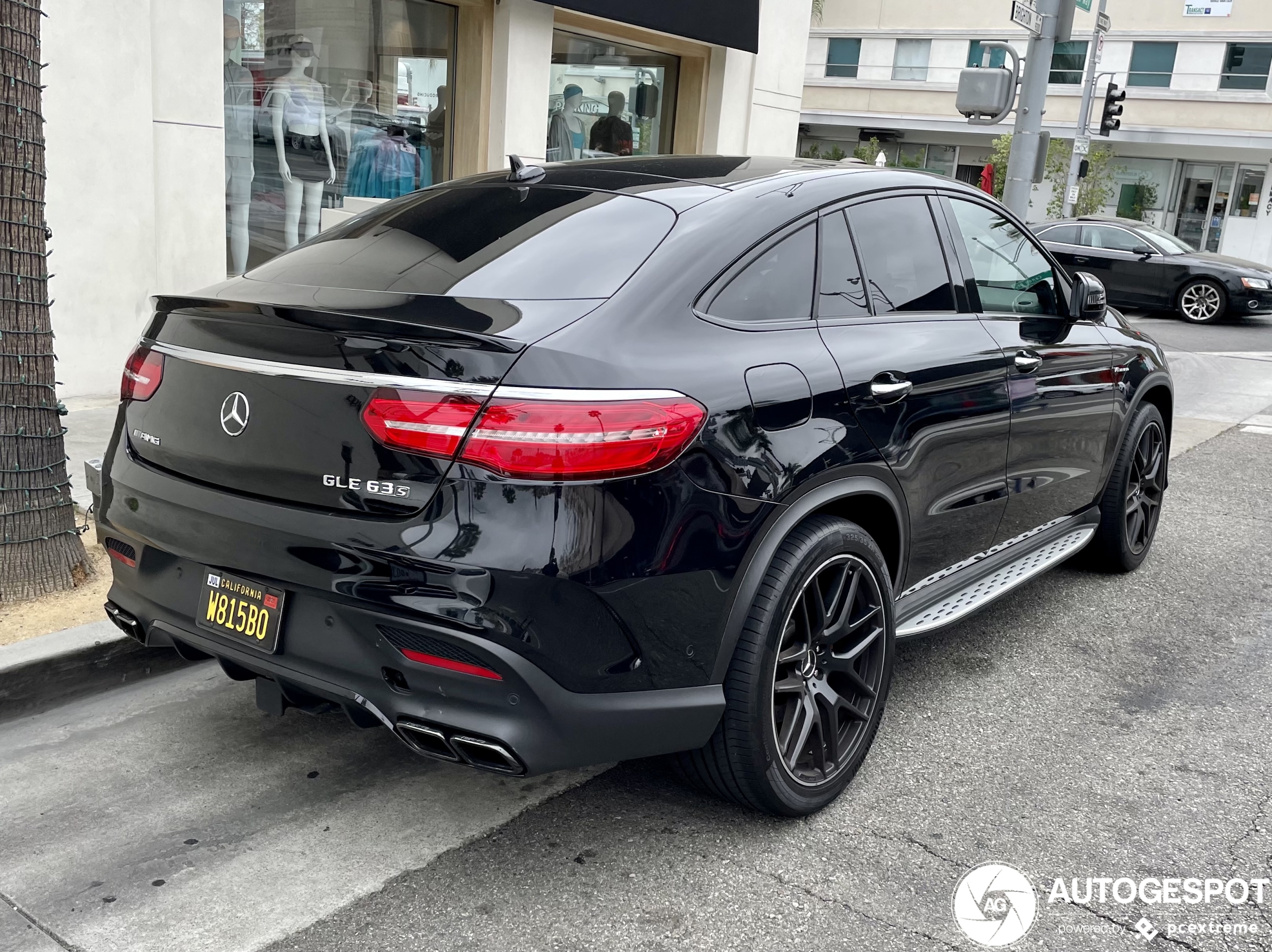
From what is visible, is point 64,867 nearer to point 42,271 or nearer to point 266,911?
point 266,911

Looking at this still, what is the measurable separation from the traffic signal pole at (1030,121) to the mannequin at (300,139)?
6372 millimetres

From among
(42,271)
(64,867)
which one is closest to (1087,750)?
(64,867)

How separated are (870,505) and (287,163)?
7301 mm

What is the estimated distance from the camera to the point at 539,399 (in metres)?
2.48

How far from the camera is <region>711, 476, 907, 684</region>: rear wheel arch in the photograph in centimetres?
279

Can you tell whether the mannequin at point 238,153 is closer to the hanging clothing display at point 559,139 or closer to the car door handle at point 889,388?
the hanging clothing display at point 559,139

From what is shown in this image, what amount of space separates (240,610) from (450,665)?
1.99ft

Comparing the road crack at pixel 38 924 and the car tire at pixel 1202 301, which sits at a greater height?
the car tire at pixel 1202 301

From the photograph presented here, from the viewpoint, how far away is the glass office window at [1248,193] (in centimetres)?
3475

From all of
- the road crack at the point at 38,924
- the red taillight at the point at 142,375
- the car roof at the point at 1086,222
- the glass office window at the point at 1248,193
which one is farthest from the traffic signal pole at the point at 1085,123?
the road crack at the point at 38,924

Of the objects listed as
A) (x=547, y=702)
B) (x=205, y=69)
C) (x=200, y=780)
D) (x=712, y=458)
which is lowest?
(x=200, y=780)

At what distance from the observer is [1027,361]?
4082 millimetres

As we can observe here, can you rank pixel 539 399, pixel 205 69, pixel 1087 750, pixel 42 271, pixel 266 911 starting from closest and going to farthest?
pixel 539 399 < pixel 266 911 < pixel 1087 750 < pixel 42 271 < pixel 205 69

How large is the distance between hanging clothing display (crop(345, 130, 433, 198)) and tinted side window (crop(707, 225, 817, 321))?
709 cm
